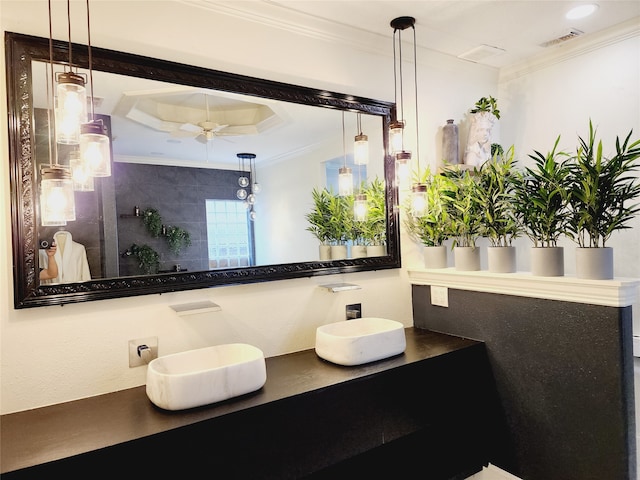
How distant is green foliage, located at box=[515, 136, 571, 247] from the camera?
5.72 ft

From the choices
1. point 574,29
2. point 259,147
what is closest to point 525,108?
point 574,29

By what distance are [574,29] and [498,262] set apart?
59.5 inches

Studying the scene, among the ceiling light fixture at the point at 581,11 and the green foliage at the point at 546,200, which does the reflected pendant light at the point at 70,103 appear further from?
the ceiling light fixture at the point at 581,11

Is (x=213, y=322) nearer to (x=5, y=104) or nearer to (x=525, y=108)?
(x=5, y=104)

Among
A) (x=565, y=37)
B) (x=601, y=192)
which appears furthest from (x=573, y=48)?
(x=601, y=192)

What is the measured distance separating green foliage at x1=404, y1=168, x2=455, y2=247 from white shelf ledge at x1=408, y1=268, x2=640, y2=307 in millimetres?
213

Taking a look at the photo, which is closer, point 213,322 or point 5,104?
point 5,104

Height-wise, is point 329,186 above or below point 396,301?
above

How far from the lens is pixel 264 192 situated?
2.01 metres

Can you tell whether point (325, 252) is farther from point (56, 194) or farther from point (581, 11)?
point (581, 11)

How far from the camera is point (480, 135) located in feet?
8.68

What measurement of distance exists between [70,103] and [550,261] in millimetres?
1996

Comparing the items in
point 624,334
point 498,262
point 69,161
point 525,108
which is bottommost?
point 624,334

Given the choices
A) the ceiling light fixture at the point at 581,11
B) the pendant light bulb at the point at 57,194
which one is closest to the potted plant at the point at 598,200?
the ceiling light fixture at the point at 581,11
